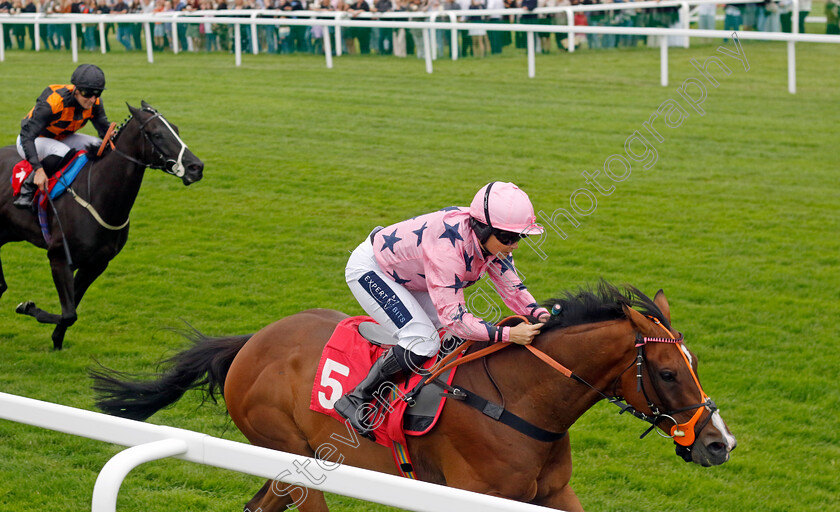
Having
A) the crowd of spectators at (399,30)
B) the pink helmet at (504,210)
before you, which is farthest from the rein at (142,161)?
the crowd of spectators at (399,30)

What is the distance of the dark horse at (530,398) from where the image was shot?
3070mm

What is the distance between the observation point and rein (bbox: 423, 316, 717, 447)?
3031 mm

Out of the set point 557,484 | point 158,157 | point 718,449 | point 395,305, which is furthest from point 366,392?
point 158,157

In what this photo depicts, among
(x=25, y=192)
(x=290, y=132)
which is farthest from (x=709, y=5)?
(x=25, y=192)

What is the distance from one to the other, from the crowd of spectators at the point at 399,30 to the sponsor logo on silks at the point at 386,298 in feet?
37.5

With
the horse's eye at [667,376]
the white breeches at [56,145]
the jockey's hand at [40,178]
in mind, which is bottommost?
the horse's eye at [667,376]

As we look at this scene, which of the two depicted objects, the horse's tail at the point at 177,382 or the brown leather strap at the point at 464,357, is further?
the horse's tail at the point at 177,382


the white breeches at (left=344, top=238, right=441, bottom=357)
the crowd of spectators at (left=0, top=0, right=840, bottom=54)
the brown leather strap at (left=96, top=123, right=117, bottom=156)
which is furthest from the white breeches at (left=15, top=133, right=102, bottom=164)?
the crowd of spectators at (left=0, top=0, right=840, bottom=54)

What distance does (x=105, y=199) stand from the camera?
6.12m

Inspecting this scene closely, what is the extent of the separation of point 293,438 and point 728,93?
11061 mm

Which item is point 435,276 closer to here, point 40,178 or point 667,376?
point 667,376

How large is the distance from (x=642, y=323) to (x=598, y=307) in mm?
208

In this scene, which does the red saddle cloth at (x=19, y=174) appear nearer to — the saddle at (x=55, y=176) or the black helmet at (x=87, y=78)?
the saddle at (x=55, y=176)

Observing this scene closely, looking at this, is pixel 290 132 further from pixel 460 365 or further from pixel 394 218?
pixel 460 365
